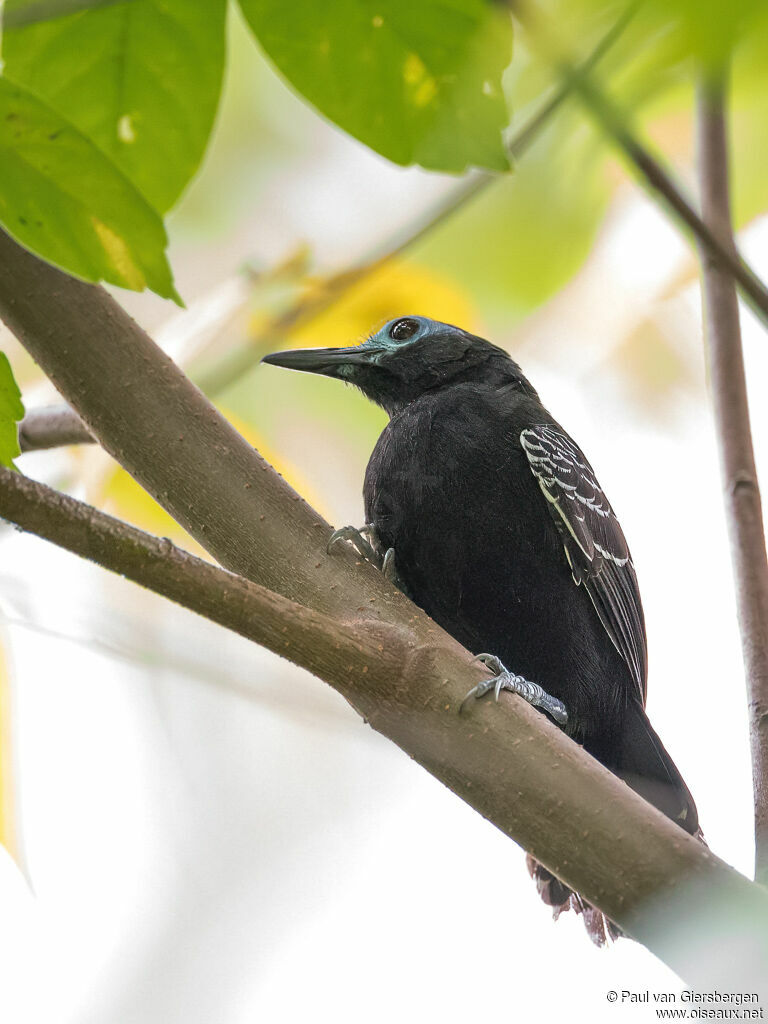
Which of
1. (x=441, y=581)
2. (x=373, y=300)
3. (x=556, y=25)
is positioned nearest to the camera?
(x=556, y=25)

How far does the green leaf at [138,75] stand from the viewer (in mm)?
1848

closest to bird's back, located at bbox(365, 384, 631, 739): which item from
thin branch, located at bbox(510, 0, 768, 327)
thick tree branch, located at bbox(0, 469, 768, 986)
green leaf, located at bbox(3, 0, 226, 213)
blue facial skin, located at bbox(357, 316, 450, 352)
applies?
blue facial skin, located at bbox(357, 316, 450, 352)

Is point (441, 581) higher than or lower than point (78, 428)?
higher

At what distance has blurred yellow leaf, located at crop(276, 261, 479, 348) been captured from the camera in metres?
3.92

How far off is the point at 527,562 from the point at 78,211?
2.21 meters

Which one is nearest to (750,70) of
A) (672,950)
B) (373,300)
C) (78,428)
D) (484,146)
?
(484,146)

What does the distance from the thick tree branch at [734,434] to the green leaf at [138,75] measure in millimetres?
1275

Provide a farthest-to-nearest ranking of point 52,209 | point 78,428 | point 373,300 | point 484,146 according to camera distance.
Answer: point 373,300
point 78,428
point 484,146
point 52,209

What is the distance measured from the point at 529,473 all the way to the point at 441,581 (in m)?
0.50

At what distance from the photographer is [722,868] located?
188 centimetres

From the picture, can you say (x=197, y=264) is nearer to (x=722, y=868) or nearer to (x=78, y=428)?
(x=78, y=428)

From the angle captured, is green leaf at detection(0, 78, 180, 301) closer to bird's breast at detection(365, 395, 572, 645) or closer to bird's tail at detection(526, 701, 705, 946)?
bird's breast at detection(365, 395, 572, 645)

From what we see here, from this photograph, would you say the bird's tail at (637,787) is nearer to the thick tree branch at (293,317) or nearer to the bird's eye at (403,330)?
the bird's eye at (403,330)

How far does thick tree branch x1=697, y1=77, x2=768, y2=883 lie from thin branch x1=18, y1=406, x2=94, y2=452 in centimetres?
176
